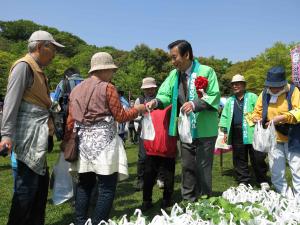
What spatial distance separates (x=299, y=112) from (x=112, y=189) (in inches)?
94.5

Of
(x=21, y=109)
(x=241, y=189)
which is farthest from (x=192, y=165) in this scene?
(x=21, y=109)

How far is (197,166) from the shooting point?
4312mm

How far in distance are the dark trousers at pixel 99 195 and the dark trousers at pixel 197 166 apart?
1020 millimetres

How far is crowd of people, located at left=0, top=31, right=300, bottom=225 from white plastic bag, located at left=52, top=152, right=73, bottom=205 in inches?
6.5

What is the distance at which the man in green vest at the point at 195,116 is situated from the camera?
13.8 ft

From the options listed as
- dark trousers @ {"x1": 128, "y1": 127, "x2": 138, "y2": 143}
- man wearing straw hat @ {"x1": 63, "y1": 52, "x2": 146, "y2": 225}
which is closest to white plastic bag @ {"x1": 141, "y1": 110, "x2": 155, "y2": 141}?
man wearing straw hat @ {"x1": 63, "y1": 52, "x2": 146, "y2": 225}

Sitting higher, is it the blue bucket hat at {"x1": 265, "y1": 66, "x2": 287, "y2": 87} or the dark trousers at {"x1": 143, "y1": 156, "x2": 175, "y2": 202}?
the blue bucket hat at {"x1": 265, "y1": 66, "x2": 287, "y2": 87}

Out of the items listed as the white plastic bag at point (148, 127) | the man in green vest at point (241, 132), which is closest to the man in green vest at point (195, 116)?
the white plastic bag at point (148, 127)

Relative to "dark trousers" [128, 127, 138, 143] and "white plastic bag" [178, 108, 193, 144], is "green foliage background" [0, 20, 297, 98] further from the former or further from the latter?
"white plastic bag" [178, 108, 193, 144]

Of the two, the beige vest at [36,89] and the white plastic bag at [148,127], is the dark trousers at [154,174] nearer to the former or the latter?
the white plastic bag at [148,127]

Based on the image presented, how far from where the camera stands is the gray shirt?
313 centimetres

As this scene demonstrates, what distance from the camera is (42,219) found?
3.77m

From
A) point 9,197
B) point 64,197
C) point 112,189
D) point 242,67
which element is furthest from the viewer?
point 242,67

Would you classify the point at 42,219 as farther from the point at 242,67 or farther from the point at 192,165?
the point at 242,67
